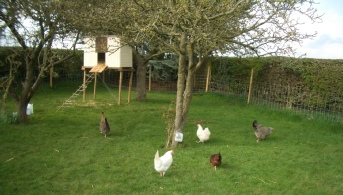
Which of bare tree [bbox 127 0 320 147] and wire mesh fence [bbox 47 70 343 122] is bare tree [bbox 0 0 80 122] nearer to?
bare tree [bbox 127 0 320 147]

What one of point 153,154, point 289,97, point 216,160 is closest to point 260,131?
point 216,160

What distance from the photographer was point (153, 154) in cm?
762

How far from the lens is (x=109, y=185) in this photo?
5.84m

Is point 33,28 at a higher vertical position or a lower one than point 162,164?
higher

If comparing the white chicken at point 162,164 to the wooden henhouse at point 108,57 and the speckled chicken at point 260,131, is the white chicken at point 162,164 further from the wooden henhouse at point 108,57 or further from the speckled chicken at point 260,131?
the wooden henhouse at point 108,57

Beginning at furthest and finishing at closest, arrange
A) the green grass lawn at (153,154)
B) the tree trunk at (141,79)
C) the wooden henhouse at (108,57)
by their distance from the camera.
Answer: the tree trunk at (141,79) → the wooden henhouse at (108,57) → the green grass lawn at (153,154)

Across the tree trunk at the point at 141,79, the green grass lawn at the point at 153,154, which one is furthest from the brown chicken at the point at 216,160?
the tree trunk at the point at 141,79

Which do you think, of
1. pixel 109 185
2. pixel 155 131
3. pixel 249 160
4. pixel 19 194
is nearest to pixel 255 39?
pixel 249 160

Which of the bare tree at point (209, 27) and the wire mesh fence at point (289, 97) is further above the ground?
the bare tree at point (209, 27)

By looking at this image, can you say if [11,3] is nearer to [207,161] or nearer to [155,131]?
[155,131]

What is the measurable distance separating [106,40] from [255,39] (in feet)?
24.7

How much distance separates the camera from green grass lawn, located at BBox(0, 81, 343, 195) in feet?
19.3

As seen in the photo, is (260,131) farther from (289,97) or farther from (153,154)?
(289,97)

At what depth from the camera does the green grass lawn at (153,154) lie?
588 centimetres
